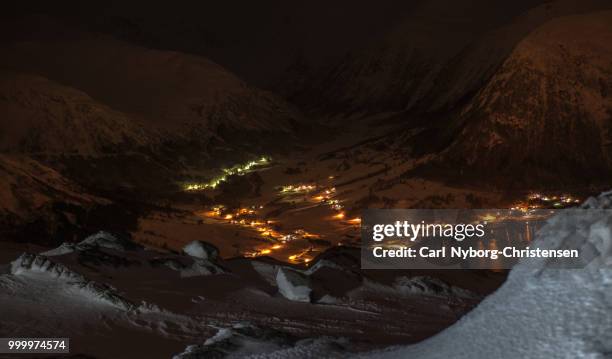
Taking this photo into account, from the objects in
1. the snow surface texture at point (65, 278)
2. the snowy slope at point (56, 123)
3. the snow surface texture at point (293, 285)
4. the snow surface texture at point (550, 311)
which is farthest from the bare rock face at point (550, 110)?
the snow surface texture at point (550, 311)

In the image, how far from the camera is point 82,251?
18.9 metres

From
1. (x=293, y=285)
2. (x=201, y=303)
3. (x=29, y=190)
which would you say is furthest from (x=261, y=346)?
(x=29, y=190)

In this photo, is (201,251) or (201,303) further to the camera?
(201,251)

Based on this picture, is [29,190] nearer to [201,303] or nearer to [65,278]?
[65,278]

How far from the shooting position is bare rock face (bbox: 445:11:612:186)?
10444cm

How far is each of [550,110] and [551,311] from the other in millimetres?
111764

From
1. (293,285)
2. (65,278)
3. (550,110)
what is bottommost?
(65,278)

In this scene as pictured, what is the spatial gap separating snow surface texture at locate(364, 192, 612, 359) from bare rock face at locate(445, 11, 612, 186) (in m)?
98.2

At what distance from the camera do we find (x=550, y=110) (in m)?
111

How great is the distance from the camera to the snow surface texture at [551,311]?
24.1 feet

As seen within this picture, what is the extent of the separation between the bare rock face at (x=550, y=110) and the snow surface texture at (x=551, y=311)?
9824cm

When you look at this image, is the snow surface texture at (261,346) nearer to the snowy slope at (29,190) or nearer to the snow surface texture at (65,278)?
the snow surface texture at (65,278)

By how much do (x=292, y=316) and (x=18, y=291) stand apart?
22.8 feet

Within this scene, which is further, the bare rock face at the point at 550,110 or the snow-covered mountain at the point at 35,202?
the bare rock face at the point at 550,110
